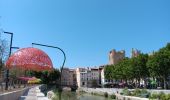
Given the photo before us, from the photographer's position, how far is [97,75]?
196250 millimetres

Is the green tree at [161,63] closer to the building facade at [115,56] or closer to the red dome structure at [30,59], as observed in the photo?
the red dome structure at [30,59]

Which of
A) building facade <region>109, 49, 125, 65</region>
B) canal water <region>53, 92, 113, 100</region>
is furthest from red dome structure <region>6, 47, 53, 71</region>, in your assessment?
building facade <region>109, 49, 125, 65</region>

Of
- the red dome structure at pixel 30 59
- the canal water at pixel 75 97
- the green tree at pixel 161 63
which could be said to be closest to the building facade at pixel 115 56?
the canal water at pixel 75 97

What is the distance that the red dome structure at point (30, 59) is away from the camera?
2200 centimetres

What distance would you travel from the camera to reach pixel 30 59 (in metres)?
22.0

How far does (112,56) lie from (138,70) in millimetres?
100340

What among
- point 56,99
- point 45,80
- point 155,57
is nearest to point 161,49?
point 155,57

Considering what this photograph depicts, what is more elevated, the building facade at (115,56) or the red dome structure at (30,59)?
the building facade at (115,56)

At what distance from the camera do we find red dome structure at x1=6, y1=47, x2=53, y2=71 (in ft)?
72.2

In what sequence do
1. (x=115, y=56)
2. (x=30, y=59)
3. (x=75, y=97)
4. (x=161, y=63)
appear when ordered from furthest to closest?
1. (x=115, y=56)
2. (x=161, y=63)
3. (x=75, y=97)
4. (x=30, y=59)

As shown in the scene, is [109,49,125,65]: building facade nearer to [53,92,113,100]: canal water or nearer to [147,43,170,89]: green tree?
[53,92,113,100]: canal water

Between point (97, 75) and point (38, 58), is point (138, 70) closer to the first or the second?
point (38, 58)

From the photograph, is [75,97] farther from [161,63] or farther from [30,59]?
[30,59]

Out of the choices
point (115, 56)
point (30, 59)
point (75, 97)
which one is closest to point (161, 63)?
point (75, 97)
